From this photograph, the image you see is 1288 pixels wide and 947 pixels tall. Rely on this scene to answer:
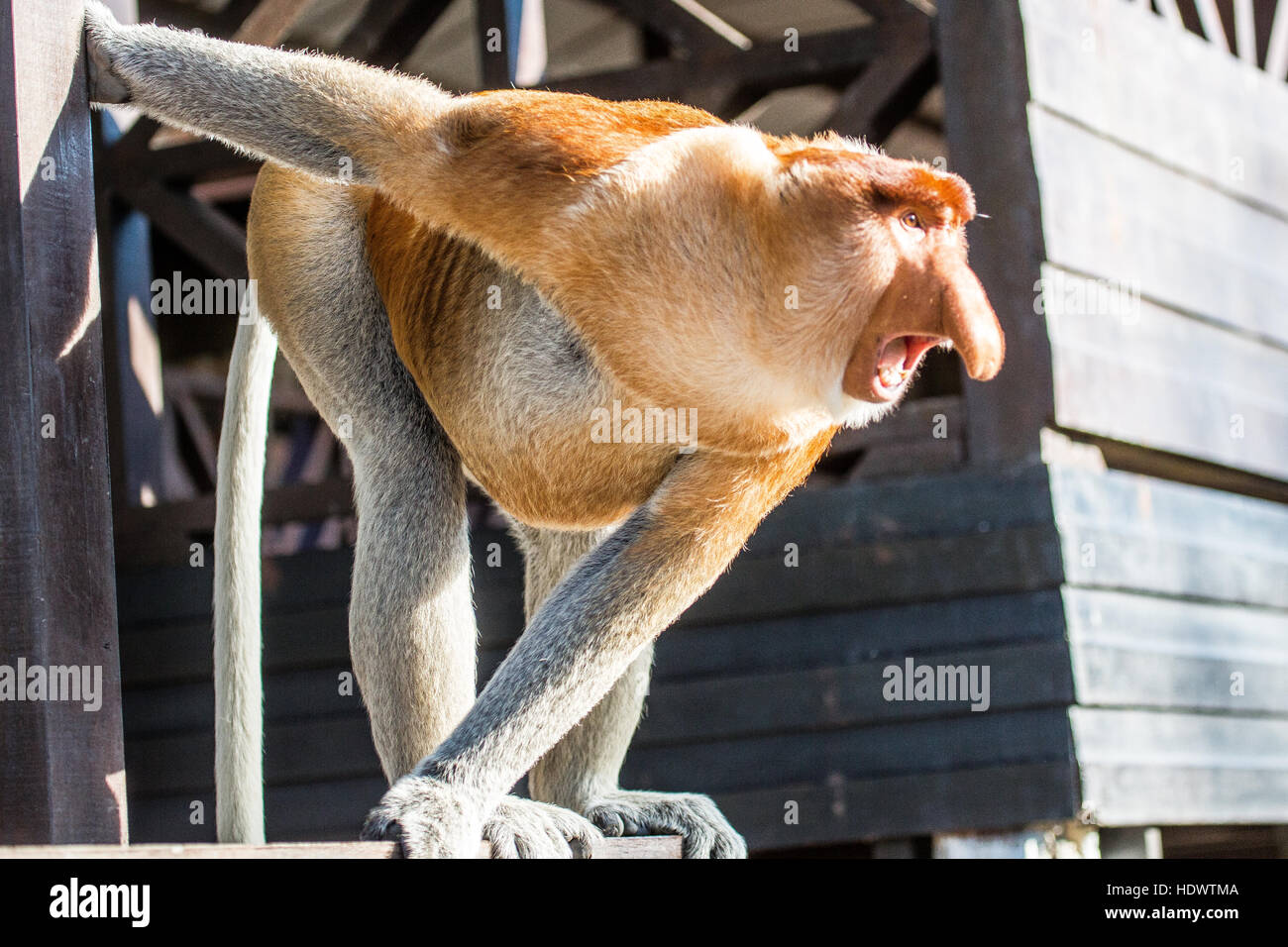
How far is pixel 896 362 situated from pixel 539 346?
72 cm

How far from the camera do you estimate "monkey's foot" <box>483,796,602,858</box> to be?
287 cm

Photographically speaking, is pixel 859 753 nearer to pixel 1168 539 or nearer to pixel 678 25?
pixel 1168 539

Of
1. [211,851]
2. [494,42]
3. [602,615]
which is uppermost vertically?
[494,42]

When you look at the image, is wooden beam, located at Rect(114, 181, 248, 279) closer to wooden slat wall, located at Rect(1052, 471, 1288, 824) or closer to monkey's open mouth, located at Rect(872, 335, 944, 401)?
wooden slat wall, located at Rect(1052, 471, 1288, 824)

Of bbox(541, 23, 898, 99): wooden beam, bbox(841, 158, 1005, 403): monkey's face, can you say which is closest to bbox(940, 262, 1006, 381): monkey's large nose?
bbox(841, 158, 1005, 403): monkey's face

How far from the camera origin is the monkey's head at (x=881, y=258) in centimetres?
256

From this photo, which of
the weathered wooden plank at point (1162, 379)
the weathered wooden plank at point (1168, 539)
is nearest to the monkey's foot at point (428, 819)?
the weathered wooden plank at point (1168, 539)

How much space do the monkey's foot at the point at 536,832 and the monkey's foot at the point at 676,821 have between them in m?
0.28

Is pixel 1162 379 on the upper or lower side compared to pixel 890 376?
upper

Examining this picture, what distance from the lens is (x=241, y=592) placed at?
3.51 m

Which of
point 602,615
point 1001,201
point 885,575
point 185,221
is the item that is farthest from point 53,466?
point 185,221
